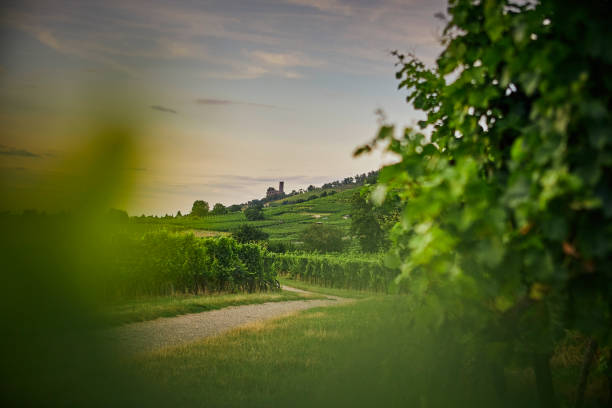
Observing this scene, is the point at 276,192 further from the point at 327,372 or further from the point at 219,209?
the point at 327,372

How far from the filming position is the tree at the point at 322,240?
51.8 metres

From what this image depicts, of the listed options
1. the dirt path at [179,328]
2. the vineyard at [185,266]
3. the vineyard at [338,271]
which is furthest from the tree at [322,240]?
the dirt path at [179,328]

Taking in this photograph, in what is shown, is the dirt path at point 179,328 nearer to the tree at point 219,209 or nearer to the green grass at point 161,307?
the green grass at point 161,307

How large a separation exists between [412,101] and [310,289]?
2327 centimetres

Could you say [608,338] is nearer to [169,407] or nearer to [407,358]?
[407,358]

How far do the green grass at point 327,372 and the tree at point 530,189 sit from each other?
1.01m

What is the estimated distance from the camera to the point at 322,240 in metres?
51.9

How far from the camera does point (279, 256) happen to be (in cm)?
3141

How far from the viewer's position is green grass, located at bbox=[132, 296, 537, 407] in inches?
135

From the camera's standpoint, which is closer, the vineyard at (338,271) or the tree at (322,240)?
the vineyard at (338,271)

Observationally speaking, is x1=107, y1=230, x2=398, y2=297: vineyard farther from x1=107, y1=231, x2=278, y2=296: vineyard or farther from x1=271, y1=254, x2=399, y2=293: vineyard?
x1=271, y1=254, x2=399, y2=293: vineyard

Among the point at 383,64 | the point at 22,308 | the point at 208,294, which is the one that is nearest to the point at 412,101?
the point at 383,64

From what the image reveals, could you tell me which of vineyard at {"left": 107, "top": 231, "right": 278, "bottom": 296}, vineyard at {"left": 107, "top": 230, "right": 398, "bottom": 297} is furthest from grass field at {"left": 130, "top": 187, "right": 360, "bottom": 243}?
vineyard at {"left": 107, "top": 231, "right": 278, "bottom": 296}

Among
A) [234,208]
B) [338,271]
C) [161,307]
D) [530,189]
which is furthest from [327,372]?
[234,208]
